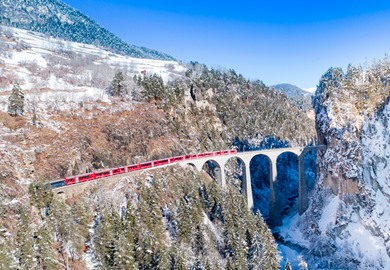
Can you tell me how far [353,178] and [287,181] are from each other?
128 feet

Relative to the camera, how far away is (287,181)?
95.2 m

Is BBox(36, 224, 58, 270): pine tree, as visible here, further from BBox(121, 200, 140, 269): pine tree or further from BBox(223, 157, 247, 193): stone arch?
BBox(223, 157, 247, 193): stone arch

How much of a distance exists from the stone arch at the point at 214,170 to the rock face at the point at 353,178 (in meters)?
20.8

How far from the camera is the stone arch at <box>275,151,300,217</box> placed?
87062mm

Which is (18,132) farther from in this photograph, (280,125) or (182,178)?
(280,125)

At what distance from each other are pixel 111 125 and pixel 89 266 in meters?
34.8

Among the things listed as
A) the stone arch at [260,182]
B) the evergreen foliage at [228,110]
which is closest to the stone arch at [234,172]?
the stone arch at [260,182]

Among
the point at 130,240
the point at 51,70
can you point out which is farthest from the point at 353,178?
the point at 51,70

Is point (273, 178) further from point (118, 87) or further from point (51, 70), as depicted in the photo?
point (51, 70)

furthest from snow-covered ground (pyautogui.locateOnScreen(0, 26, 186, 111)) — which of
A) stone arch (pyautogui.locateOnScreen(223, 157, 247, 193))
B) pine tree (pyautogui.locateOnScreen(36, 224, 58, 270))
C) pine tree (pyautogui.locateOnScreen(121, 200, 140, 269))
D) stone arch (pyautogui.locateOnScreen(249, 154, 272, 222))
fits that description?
stone arch (pyautogui.locateOnScreen(249, 154, 272, 222))

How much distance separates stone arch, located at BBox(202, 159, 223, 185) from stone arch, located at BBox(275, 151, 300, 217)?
80.5 feet

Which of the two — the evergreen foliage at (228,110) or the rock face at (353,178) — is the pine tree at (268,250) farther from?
the evergreen foliage at (228,110)

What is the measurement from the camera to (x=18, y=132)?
50.5m

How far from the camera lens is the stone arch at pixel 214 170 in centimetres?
6519
